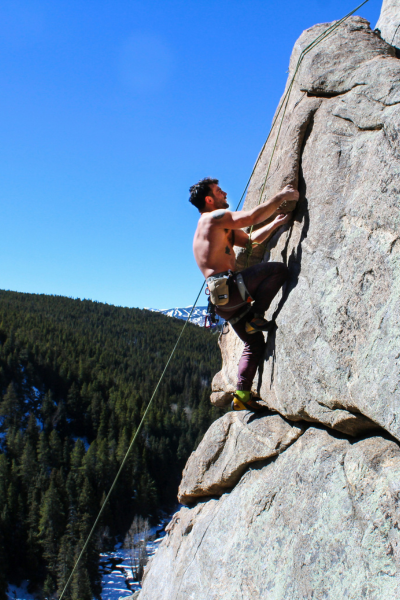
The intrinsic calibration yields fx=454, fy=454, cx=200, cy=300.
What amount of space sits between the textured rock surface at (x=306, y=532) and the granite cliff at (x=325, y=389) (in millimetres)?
14

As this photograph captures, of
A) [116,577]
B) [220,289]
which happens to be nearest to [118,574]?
[116,577]

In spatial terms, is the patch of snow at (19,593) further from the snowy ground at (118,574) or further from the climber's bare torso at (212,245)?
the climber's bare torso at (212,245)

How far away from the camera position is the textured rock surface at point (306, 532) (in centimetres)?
365

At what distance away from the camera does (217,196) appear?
6.21 meters

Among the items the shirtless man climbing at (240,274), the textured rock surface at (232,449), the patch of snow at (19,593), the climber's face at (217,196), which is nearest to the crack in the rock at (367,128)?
the shirtless man climbing at (240,274)

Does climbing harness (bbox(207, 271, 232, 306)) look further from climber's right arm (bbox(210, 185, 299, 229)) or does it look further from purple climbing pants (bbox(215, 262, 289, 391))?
climber's right arm (bbox(210, 185, 299, 229))

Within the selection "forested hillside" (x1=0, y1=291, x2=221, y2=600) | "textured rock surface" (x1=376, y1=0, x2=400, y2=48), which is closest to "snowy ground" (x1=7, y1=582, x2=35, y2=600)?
"forested hillside" (x1=0, y1=291, x2=221, y2=600)

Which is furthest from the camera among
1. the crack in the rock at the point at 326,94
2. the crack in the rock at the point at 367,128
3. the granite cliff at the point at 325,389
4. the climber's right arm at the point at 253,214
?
the climber's right arm at the point at 253,214

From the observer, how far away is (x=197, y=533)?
20.6 feet

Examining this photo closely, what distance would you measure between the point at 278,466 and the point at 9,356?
94496 millimetres

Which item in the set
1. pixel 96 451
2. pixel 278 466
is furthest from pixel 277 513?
pixel 96 451

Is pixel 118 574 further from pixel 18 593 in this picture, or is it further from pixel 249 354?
pixel 249 354

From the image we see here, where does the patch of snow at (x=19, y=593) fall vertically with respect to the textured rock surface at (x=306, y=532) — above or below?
below

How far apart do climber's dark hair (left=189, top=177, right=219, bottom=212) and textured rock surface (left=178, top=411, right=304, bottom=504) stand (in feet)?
9.90
